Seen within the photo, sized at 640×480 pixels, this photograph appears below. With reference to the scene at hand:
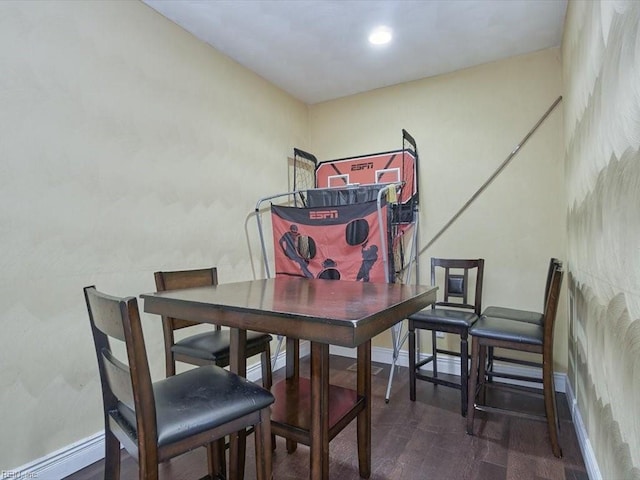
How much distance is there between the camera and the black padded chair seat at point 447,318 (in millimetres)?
2379

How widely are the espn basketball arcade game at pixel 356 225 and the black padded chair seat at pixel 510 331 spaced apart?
736 millimetres

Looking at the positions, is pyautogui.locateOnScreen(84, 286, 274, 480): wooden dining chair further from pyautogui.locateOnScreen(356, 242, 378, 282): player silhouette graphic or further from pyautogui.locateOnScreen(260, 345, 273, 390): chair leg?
pyautogui.locateOnScreen(356, 242, 378, 282): player silhouette graphic

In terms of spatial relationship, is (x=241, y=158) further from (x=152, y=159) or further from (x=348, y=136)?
(x=348, y=136)

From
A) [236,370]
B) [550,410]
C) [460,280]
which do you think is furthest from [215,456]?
[460,280]

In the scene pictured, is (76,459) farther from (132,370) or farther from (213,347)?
(132,370)

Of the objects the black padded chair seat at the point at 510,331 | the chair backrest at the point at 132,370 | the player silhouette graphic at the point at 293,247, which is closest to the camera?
the chair backrest at the point at 132,370

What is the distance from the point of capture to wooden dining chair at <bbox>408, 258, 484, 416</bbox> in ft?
7.80

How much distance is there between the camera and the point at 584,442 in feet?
6.05

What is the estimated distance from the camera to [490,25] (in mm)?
2492

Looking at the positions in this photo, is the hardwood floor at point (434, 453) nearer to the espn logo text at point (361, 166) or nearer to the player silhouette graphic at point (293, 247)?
the player silhouette graphic at point (293, 247)

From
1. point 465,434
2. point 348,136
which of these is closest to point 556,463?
point 465,434

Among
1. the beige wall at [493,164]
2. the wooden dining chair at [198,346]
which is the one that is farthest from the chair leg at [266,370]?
the beige wall at [493,164]

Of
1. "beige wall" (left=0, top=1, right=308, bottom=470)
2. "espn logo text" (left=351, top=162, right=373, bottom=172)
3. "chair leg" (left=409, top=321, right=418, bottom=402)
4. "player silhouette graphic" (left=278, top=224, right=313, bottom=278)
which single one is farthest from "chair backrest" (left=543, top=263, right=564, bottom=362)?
"beige wall" (left=0, top=1, right=308, bottom=470)

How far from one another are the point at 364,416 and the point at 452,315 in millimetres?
1138
